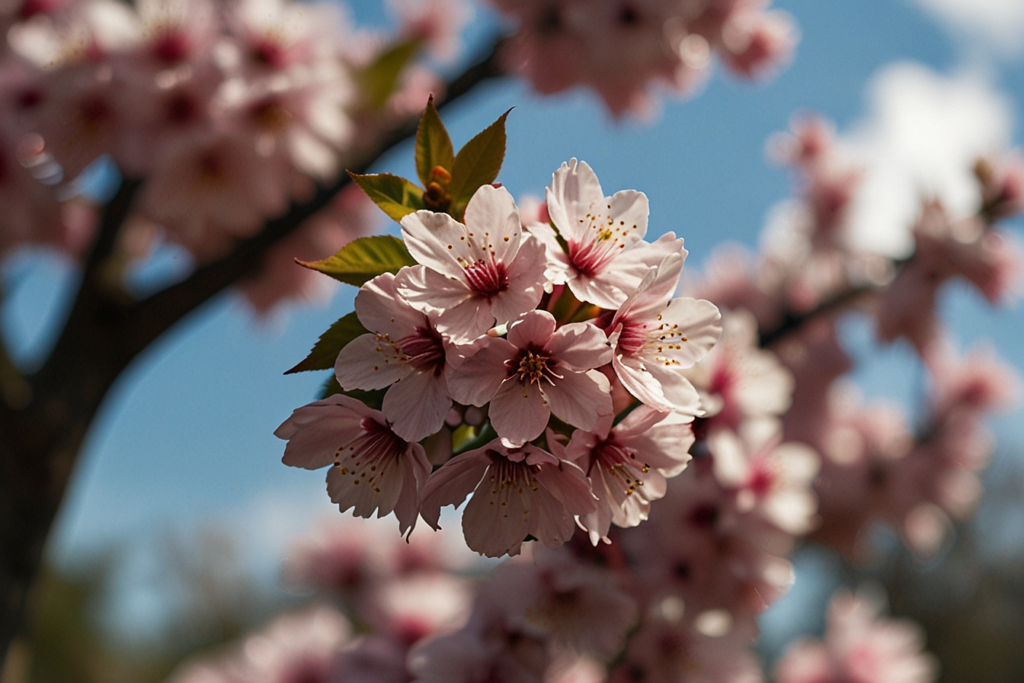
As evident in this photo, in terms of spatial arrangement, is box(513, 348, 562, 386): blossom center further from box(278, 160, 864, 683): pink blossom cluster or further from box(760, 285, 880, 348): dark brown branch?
box(760, 285, 880, 348): dark brown branch

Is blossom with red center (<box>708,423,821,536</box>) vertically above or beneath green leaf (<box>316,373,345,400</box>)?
beneath

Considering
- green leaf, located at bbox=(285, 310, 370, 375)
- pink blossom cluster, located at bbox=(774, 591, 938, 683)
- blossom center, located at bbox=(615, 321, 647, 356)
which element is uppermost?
blossom center, located at bbox=(615, 321, 647, 356)

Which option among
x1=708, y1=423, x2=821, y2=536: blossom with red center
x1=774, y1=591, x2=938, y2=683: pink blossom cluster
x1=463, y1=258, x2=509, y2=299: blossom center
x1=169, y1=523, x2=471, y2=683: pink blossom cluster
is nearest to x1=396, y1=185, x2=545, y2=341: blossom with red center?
x1=463, y1=258, x2=509, y2=299: blossom center

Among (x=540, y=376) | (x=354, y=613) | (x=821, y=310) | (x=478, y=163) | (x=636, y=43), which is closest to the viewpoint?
(x=540, y=376)

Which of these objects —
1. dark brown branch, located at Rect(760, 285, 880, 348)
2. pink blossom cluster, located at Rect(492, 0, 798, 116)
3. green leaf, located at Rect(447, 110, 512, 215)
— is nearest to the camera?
green leaf, located at Rect(447, 110, 512, 215)

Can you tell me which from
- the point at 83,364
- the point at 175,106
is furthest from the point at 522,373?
the point at 83,364

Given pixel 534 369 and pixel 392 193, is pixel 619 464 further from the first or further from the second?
pixel 392 193

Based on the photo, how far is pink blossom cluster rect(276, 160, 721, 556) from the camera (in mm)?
567

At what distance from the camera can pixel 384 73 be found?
6.24 feet

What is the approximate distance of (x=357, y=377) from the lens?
0.59 meters

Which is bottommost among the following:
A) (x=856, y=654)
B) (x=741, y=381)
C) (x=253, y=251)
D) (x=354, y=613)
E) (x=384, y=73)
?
(x=354, y=613)

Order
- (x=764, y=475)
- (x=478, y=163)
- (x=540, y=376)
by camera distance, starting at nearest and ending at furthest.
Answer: (x=540, y=376) → (x=478, y=163) → (x=764, y=475)

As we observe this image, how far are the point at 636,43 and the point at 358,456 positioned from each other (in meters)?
1.35

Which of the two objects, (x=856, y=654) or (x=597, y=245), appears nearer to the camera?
(x=597, y=245)
